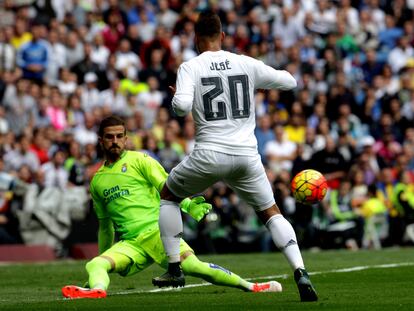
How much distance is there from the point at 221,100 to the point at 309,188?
1516 mm

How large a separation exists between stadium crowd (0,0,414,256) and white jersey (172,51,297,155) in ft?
34.9

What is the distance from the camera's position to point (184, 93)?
33.6ft

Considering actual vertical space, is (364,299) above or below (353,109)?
below

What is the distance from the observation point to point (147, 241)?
11.7 metres

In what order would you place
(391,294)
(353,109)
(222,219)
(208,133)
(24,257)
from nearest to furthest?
(208,133)
(391,294)
(24,257)
(222,219)
(353,109)

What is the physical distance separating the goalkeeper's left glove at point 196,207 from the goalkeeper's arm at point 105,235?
3.08ft

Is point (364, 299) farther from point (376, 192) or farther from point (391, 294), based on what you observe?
point (376, 192)

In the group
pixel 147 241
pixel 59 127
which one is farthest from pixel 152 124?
pixel 147 241

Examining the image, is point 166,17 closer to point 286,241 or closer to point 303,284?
point 286,241

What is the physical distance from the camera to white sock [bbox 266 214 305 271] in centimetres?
1045

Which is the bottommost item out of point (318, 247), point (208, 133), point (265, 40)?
point (318, 247)

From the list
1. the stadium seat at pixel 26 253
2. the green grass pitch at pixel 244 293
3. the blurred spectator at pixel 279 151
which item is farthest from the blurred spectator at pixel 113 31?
the green grass pitch at pixel 244 293

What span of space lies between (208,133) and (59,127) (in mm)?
13332

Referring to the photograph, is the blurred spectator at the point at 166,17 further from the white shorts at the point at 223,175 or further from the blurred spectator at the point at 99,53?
the white shorts at the point at 223,175
